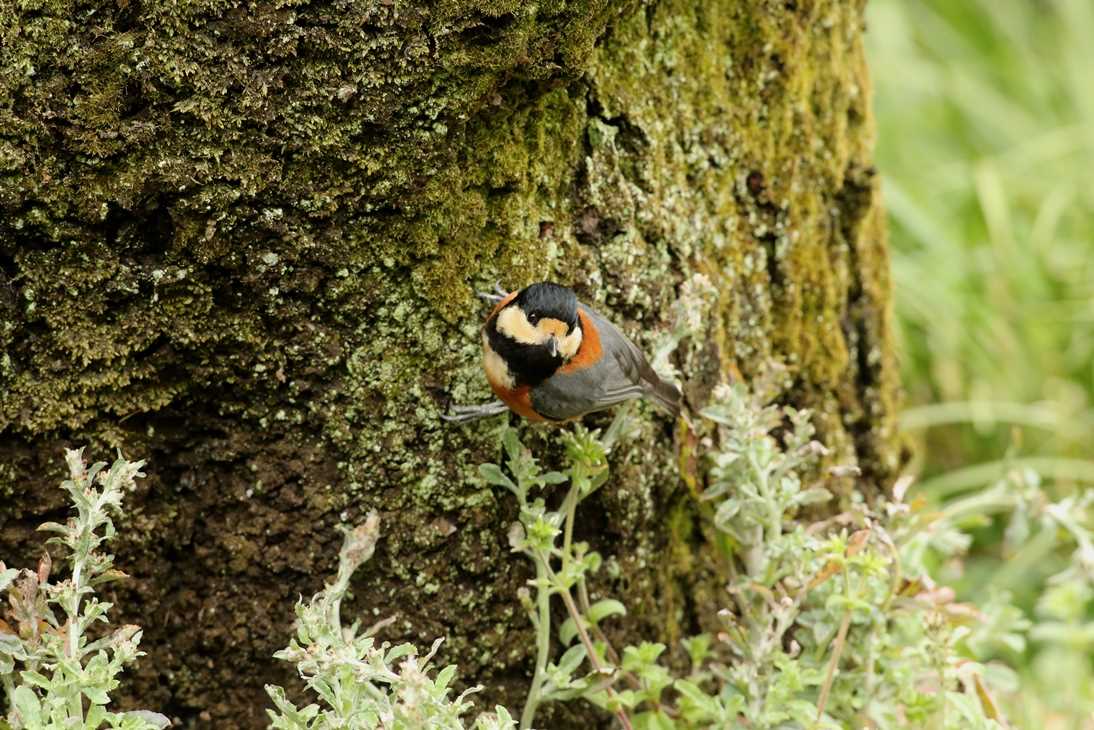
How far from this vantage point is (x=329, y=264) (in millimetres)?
2023

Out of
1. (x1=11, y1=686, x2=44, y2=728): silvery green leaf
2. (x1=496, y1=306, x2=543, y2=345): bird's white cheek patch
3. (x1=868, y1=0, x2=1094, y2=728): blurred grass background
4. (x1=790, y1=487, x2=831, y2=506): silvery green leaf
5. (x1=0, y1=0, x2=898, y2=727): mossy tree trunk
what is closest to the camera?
(x1=11, y1=686, x2=44, y2=728): silvery green leaf

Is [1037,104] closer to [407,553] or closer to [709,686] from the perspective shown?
[709,686]

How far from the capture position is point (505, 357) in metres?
2.07

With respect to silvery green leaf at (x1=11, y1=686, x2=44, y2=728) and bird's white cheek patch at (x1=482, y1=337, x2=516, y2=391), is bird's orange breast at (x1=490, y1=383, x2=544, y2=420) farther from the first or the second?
silvery green leaf at (x1=11, y1=686, x2=44, y2=728)

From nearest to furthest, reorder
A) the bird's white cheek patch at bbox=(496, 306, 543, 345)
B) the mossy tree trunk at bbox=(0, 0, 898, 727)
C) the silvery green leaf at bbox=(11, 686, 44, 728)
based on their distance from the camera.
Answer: the silvery green leaf at bbox=(11, 686, 44, 728) < the mossy tree trunk at bbox=(0, 0, 898, 727) < the bird's white cheek patch at bbox=(496, 306, 543, 345)

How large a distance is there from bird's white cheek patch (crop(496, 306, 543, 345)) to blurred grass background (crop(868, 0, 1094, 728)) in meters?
1.08

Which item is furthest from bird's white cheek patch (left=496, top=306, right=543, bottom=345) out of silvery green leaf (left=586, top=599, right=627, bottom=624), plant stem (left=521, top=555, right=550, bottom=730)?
silvery green leaf (left=586, top=599, right=627, bottom=624)

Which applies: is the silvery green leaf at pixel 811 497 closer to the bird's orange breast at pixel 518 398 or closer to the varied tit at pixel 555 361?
the varied tit at pixel 555 361

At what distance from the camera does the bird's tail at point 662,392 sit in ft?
7.14

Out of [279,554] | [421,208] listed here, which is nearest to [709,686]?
[279,554]

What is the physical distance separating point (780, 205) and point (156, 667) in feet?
5.07

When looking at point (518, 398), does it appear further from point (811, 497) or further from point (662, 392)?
point (811, 497)

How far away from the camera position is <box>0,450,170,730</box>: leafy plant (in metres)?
1.66

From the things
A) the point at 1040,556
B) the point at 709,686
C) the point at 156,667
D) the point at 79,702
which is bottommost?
the point at 1040,556
